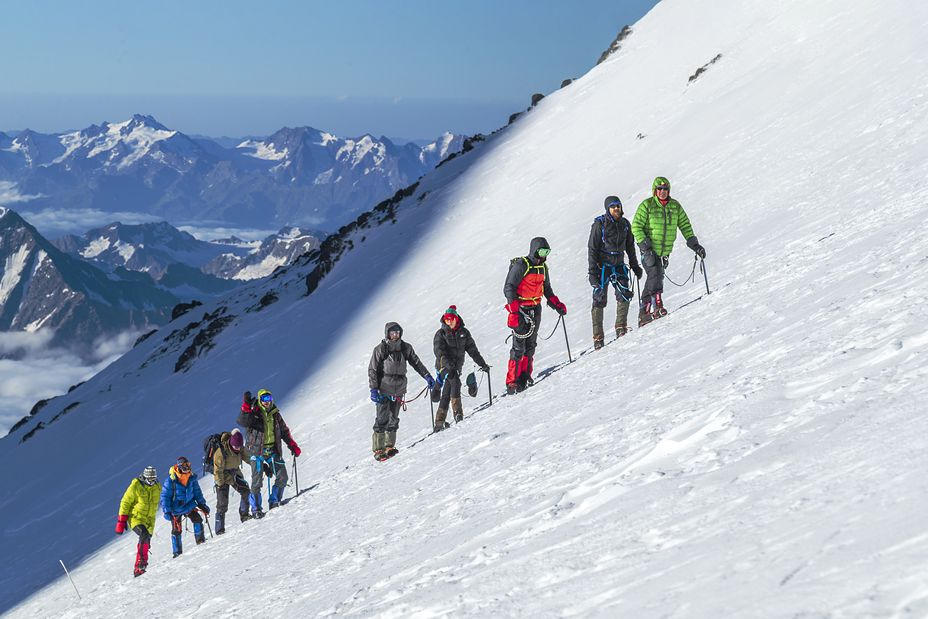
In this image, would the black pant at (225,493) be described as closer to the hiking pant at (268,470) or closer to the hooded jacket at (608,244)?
the hiking pant at (268,470)

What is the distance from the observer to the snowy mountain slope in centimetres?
407

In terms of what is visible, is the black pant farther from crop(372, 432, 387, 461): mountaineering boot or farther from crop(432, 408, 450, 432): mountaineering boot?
crop(432, 408, 450, 432): mountaineering boot

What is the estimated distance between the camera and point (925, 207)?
33.9 feet

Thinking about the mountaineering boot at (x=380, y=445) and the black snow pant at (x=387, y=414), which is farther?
the mountaineering boot at (x=380, y=445)

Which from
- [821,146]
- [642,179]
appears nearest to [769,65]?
[642,179]

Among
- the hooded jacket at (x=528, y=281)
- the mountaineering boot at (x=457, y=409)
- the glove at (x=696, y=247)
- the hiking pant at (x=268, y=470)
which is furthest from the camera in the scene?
the hiking pant at (x=268, y=470)

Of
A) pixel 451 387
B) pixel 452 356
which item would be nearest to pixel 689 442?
pixel 452 356

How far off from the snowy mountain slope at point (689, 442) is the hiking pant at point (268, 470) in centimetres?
58

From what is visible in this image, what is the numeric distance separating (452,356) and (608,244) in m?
3.34

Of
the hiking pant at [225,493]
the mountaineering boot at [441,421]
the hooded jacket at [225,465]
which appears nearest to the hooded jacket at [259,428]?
the hooded jacket at [225,465]

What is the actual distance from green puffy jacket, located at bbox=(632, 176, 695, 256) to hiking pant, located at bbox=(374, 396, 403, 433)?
202 inches

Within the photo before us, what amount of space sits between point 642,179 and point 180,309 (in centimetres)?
7111

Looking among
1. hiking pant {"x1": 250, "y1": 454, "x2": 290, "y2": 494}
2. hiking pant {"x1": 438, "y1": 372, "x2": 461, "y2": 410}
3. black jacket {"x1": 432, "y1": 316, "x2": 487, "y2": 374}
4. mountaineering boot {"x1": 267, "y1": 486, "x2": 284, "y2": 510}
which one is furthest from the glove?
mountaineering boot {"x1": 267, "y1": 486, "x2": 284, "y2": 510}

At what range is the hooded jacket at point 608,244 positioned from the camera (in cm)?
1203
